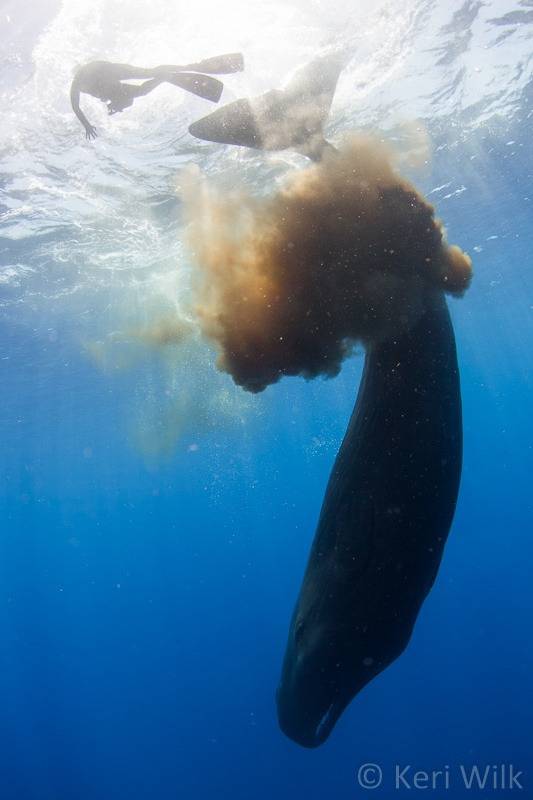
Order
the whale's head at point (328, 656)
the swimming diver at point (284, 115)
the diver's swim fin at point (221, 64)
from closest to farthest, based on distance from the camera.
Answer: the whale's head at point (328, 656), the swimming diver at point (284, 115), the diver's swim fin at point (221, 64)

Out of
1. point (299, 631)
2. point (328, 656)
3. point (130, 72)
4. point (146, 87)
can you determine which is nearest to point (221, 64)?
point (146, 87)

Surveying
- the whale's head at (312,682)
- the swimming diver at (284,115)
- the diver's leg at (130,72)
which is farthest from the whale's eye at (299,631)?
the diver's leg at (130,72)

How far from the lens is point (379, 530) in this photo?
316 cm

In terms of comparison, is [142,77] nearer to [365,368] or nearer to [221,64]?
[221,64]

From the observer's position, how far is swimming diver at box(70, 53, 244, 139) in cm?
397

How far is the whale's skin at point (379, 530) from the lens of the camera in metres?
3.15

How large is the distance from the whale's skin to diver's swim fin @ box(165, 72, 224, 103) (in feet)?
8.54

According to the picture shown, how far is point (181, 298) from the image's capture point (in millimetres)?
21719

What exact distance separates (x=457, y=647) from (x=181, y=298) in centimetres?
2623

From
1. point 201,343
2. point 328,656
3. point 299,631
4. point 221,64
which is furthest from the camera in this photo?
point 201,343

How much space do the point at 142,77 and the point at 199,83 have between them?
1.63 feet

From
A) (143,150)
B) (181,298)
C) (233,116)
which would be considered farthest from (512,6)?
(181,298)

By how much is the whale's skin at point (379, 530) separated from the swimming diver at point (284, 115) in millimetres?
1920

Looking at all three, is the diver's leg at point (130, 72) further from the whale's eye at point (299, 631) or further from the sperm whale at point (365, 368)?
the whale's eye at point (299, 631)
